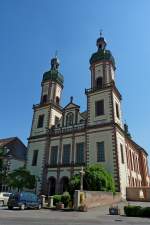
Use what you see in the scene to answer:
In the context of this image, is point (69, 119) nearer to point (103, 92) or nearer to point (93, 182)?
point (103, 92)

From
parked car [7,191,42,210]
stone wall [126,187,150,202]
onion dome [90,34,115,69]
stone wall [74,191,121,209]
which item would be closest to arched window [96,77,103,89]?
onion dome [90,34,115,69]

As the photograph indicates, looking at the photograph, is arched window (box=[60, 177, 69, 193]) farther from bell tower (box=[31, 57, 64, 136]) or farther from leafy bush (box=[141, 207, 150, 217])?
leafy bush (box=[141, 207, 150, 217])

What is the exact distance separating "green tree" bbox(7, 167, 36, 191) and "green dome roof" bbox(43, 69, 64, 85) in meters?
19.4

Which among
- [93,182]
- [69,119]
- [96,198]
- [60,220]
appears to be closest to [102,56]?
[69,119]

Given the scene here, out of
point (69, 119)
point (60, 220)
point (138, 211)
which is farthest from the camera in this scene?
point (69, 119)

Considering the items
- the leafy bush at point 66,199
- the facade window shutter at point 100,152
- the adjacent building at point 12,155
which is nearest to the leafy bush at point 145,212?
the leafy bush at point 66,199

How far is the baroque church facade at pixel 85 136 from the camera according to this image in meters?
30.0

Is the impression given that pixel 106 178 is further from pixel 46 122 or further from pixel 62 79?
pixel 62 79

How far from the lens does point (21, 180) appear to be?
32219mm

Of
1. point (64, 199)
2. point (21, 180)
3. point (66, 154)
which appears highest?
point (66, 154)

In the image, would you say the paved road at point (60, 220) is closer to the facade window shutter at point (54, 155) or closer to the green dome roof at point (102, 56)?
the facade window shutter at point (54, 155)

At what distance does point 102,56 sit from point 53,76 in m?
11.3

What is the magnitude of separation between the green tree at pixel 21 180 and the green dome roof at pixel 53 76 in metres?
19.4

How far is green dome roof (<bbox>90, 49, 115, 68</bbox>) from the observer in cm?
3756
